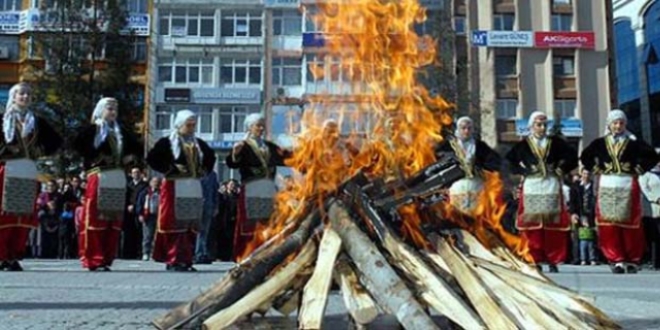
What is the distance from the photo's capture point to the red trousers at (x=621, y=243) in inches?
449

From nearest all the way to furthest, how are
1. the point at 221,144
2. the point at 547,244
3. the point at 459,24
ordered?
1. the point at 547,244
2. the point at 221,144
3. the point at 459,24

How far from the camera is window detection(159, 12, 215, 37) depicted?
5175 centimetres

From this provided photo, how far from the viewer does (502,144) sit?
2025 inches

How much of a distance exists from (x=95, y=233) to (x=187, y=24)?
42609mm

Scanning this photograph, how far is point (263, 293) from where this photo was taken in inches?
161

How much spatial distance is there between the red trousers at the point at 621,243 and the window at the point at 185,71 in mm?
41956

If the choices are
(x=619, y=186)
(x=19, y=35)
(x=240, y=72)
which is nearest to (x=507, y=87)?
(x=240, y=72)

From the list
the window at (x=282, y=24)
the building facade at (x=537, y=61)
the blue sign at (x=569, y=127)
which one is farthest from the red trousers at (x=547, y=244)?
the window at (x=282, y=24)

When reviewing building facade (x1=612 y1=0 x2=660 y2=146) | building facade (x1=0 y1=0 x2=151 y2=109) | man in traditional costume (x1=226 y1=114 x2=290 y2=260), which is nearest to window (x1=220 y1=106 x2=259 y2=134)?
building facade (x1=0 y1=0 x2=151 y2=109)

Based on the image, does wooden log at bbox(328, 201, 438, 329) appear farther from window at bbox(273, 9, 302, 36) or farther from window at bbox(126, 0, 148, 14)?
window at bbox(126, 0, 148, 14)

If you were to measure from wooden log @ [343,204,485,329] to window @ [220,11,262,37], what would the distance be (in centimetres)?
4845

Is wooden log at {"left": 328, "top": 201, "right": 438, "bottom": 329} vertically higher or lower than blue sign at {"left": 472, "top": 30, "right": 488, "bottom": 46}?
lower

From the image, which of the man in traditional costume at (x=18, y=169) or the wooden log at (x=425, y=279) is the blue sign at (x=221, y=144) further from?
the wooden log at (x=425, y=279)

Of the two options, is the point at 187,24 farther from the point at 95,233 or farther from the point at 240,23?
the point at 95,233
